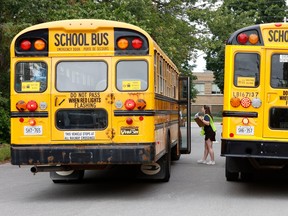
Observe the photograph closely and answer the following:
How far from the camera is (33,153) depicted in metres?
9.33

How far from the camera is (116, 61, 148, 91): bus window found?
9.39 metres

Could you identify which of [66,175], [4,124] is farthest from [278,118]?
[4,124]

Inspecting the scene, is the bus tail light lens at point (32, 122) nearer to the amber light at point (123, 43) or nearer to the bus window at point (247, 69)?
the amber light at point (123, 43)

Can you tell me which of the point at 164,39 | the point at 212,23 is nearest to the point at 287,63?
the point at 164,39

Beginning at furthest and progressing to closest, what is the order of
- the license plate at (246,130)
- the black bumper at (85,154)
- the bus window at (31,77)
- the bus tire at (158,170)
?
1. the bus tire at (158,170)
2. the license plate at (246,130)
3. the bus window at (31,77)
4. the black bumper at (85,154)

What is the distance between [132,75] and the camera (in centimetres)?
944

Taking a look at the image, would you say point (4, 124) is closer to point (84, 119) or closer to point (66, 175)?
point (66, 175)

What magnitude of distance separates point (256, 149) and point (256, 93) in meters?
0.91

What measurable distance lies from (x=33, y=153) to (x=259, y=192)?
4.06 meters

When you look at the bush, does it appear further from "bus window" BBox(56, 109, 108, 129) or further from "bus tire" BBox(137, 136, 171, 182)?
"bus window" BBox(56, 109, 108, 129)

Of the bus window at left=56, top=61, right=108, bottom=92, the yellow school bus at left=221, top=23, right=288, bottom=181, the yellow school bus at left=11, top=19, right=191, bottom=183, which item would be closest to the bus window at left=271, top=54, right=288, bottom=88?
the yellow school bus at left=221, top=23, right=288, bottom=181

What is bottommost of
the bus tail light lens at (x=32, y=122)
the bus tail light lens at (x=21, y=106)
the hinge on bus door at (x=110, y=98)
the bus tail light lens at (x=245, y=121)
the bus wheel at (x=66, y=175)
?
the bus wheel at (x=66, y=175)

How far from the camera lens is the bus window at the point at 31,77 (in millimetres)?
9500

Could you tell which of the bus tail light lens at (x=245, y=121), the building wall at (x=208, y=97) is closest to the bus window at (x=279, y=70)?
the bus tail light lens at (x=245, y=121)
